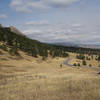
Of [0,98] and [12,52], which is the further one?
[12,52]

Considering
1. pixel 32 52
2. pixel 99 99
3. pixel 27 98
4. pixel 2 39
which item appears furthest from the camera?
pixel 2 39

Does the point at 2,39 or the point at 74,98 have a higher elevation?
the point at 2,39

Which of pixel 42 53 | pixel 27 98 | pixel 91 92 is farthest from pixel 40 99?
pixel 42 53

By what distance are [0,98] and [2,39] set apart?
8871 cm

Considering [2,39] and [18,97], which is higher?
[2,39]

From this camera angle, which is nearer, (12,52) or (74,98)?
(74,98)

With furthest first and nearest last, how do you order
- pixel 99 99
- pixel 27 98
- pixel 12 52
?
pixel 12 52
pixel 27 98
pixel 99 99

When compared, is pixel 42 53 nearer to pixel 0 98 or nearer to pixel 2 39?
pixel 2 39

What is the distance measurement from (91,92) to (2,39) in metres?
91.4

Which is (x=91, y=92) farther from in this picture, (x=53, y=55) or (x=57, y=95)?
(x=53, y=55)

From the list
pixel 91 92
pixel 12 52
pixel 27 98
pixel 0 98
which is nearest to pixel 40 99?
pixel 27 98

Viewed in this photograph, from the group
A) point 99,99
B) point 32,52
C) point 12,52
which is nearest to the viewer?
point 99,99

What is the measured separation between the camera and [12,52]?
6281 centimetres

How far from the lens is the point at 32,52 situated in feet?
268
